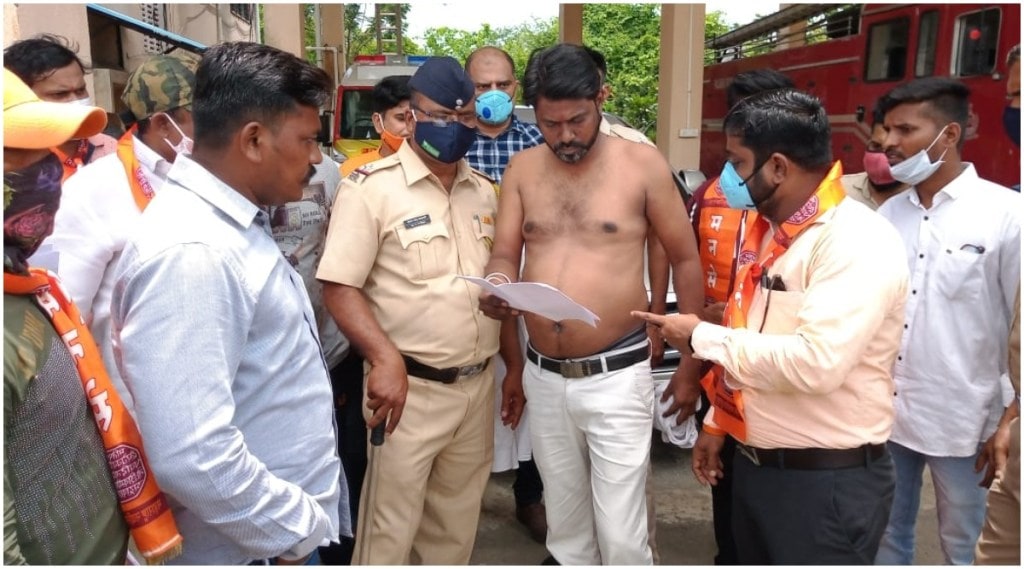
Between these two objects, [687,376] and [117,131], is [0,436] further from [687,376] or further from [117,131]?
[117,131]

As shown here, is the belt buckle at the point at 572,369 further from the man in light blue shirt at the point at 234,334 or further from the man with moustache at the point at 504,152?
the man in light blue shirt at the point at 234,334

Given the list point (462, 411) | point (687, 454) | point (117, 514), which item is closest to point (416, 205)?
point (462, 411)

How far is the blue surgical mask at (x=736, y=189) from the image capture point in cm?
206

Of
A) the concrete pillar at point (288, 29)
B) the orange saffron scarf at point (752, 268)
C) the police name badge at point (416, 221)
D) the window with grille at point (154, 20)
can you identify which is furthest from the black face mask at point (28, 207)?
the concrete pillar at point (288, 29)

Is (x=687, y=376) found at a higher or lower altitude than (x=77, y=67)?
lower

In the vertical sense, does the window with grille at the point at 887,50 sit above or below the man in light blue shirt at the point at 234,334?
above

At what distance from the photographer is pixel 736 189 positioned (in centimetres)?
207

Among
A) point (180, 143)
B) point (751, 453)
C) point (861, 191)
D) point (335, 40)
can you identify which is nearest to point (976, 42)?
point (861, 191)

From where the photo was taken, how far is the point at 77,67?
2.97 meters

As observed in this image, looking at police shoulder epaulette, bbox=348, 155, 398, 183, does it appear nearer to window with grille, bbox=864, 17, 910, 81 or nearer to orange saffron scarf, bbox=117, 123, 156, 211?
orange saffron scarf, bbox=117, 123, 156, 211

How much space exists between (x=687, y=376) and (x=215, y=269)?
6.21ft

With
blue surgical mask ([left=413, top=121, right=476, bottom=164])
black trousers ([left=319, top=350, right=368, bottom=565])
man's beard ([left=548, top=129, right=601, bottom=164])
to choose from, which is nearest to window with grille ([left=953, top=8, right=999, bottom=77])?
man's beard ([left=548, top=129, right=601, bottom=164])

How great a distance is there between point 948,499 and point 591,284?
1483 mm

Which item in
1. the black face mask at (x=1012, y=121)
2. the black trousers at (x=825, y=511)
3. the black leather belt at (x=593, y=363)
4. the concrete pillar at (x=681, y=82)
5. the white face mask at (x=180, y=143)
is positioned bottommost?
the black trousers at (x=825, y=511)
